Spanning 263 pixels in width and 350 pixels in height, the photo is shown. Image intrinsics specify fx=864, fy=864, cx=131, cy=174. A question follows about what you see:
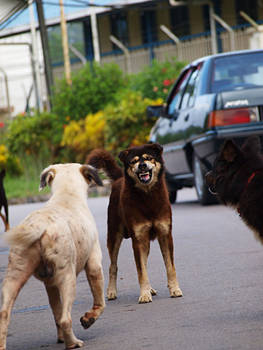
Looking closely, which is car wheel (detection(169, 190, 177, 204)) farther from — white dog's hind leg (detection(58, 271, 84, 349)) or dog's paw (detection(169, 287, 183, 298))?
white dog's hind leg (detection(58, 271, 84, 349))

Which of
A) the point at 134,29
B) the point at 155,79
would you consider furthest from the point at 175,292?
the point at 134,29

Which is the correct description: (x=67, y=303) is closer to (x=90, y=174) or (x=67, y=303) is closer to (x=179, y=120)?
(x=90, y=174)

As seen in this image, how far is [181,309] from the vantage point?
19.6ft

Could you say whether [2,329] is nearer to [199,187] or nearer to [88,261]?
[88,261]

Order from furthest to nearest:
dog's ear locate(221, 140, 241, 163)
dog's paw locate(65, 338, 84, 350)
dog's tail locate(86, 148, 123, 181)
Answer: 1. dog's tail locate(86, 148, 123, 181)
2. dog's ear locate(221, 140, 241, 163)
3. dog's paw locate(65, 338, 84, 350)

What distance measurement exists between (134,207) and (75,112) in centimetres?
2263

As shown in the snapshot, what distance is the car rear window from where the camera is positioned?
13.0 meters

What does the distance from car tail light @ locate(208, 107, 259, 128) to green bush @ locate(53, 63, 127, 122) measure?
16897 mm

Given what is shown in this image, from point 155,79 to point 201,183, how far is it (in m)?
17.3

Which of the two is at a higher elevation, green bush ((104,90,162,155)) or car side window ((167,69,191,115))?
car side window ((167,69,191,115))

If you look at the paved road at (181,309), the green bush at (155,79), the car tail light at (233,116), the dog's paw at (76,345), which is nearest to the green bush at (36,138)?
the green bush at (155,79)

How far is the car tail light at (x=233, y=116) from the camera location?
40.1 feet

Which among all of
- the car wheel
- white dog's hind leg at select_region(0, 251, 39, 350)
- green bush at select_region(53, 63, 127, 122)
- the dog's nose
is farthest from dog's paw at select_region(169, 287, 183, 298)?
green bush at select_region(53, 63, 127, 122)

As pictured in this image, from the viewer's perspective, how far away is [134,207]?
22.2 ft
